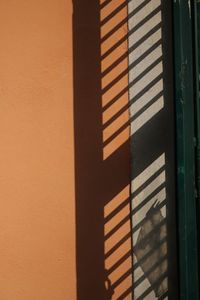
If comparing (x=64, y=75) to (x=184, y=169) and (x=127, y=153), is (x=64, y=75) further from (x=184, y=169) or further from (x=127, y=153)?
(x=184, y=169)

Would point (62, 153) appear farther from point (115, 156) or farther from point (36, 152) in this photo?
point (115, 156)

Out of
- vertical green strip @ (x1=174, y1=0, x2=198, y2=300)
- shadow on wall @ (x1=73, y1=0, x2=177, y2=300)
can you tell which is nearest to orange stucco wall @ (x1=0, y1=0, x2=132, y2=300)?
shadow on wall @ (x1=73, y1=0, x2=177, y2=300)

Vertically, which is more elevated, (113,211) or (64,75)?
(64,75)

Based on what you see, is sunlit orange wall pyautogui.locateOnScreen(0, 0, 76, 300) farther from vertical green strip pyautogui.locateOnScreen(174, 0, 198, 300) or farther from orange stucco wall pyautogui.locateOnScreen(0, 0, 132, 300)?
vertical green strip pyautogui.locateOnScreen(174, 0, 198, 300)

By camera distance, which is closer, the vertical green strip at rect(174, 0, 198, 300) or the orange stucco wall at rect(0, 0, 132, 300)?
the vertical green strip at rect(174, 0, 198, 300)

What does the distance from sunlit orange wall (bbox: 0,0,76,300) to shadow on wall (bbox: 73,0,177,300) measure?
2.9 inches

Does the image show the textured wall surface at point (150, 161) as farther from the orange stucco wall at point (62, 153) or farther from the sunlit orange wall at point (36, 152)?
the sunlit orange wall at point (36, 152)

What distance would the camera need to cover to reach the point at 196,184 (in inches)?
84.5

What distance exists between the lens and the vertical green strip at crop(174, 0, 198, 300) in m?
2.11

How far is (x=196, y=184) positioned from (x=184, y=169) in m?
0.12

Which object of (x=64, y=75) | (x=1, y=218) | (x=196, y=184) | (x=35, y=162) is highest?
(x=64, y=75)

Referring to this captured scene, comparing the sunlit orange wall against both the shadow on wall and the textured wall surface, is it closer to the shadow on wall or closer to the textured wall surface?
the shadow on wall

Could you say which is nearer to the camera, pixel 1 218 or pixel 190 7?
pixel 190 7

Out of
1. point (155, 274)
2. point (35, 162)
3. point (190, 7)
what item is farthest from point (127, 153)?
point (190, 7)
